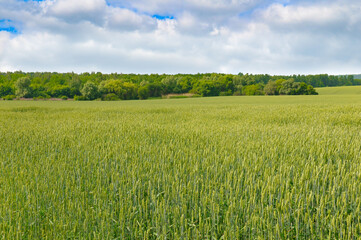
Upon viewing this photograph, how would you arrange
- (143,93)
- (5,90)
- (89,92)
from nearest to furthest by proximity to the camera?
(89,92)
(143,93)
(5,90)

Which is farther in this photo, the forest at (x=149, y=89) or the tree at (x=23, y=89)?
the tree at (x=23, y=89)

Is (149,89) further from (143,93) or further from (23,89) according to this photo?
(23,89)

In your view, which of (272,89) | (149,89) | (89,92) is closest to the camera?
(89,92)

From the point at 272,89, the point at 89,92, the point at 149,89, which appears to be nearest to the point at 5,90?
the point at 89,92

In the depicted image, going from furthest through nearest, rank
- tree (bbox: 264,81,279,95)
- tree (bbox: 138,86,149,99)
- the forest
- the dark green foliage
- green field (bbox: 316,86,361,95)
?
the dark green foliage, tree (bbox: 264,81,279,95), tree (bbox: 138,86,149,99), the forest, green field (bbox: 316,86,361,95)

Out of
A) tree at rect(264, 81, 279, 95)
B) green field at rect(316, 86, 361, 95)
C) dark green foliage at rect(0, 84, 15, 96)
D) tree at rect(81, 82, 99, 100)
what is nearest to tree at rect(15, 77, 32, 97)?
dark green foliage at rect(0, 84, 15, 96)

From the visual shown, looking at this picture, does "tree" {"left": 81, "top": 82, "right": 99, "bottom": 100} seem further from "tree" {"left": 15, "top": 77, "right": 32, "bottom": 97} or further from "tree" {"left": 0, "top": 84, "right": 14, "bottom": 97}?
"tree" {"left": 0, "top": 84, "right": 14, "bottom": 97}

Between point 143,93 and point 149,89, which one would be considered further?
point 149,89

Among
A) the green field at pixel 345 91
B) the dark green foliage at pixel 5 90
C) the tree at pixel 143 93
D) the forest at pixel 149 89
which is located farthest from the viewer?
the dark green foliage at pixel 5 90

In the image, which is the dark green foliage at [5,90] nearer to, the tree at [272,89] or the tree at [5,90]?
the tree at [5,90]

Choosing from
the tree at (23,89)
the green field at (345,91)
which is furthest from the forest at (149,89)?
the green field at (345,91)

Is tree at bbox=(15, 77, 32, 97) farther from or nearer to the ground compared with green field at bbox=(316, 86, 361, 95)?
Result: farther from the ground

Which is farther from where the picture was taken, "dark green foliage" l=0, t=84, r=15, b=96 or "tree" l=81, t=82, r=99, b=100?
"dark green foliage" l=0, t=84, r=15, b=96

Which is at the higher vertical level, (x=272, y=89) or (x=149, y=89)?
(x=149, y=89)
